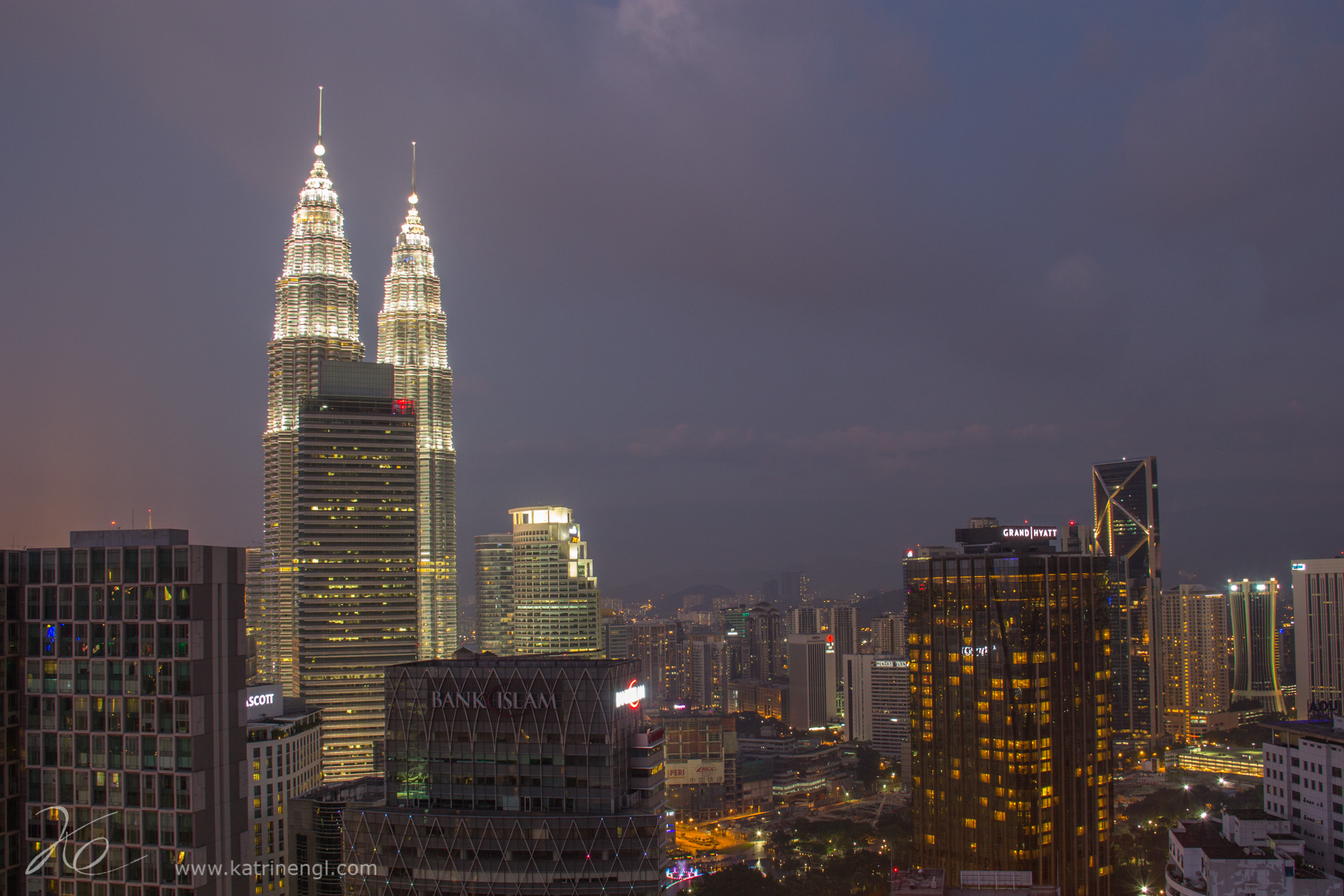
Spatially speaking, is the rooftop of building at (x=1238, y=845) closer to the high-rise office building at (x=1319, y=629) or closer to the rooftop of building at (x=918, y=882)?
the rooftop of building at (x=918, y=882)

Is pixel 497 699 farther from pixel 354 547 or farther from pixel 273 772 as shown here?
pixel 354 547

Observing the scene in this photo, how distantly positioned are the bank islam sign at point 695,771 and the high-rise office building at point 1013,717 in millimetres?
74460

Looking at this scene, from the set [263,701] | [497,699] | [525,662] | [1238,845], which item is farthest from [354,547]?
[1238,845]

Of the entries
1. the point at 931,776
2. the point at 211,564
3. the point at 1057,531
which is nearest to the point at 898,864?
the point at 931,776

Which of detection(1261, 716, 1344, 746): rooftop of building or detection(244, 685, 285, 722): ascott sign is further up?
detection(1261, 716, 1344, 746): rooftop of building

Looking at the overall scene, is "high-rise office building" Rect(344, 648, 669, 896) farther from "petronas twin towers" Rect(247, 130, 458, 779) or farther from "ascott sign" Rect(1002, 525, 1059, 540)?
"petronas twin towers" Rect(247, 130, 458, 779)

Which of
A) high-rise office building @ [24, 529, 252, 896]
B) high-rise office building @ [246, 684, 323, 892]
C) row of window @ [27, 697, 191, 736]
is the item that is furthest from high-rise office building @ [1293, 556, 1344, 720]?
row of window @ [27, 697, 191, 736]

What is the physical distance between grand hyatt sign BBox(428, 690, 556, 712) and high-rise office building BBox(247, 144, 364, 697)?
14115 centimetres

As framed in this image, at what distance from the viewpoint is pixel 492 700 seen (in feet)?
181

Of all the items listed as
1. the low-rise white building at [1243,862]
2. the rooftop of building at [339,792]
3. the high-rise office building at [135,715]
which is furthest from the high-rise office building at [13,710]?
the low-rise white building at [1243,862]

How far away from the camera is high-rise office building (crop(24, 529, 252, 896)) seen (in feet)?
162

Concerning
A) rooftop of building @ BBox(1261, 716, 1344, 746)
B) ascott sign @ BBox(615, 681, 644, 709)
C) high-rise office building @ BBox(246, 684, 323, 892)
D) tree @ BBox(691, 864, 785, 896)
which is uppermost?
ascott sign @ BBox(615, 681, 644, 709)

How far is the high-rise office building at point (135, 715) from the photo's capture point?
4947 centimetres

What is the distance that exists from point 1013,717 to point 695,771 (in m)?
87.2
